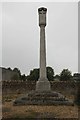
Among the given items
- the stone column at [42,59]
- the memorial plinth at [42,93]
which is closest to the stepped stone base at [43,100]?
the memorial plinth at [42,93]

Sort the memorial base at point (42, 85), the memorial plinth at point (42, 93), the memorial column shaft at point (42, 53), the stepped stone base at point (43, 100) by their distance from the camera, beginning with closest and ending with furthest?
the stepped stone base at point (43, 100)
the memorial plinth at point (42, 93)
the memorial base at point (42, 85)
the memorial column shaft at point (42, 53)

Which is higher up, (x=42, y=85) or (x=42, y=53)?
(x=42, y=53)

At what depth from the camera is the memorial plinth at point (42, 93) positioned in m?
14.9

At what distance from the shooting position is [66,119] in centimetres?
1005

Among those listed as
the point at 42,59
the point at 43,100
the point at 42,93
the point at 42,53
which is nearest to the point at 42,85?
the point at 42,93

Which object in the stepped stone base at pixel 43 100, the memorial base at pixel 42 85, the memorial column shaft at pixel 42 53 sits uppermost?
the memorial column shaft at pixel 42 53

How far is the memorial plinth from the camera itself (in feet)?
48.8

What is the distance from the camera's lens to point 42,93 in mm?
16188

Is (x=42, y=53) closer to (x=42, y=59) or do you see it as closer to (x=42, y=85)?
(x=42, y=59)

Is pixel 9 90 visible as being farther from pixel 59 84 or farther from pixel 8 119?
pixel 8 119

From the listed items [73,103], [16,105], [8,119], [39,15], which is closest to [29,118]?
[8,119]

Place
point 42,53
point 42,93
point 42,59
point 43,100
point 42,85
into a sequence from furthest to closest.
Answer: point 42,53, point 42,59, point 42,85, point 42,93, point 43,100

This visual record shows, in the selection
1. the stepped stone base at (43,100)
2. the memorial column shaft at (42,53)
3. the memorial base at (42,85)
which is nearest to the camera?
the stepped stone base at (43,100)

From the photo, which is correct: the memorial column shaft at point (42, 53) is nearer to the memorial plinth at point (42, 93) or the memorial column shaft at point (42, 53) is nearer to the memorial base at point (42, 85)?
the memorial plinth at point (42, 93)
